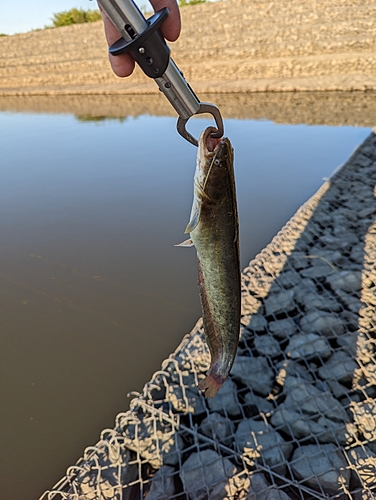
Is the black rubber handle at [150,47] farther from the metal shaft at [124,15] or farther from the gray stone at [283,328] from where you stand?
the gray stone at [283,328]

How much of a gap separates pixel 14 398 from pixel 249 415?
2090mm

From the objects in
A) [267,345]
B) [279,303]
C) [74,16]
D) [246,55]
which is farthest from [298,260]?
[74,16]

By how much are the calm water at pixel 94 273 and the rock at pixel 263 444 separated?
3.66ft

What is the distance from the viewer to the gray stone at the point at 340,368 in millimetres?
2828

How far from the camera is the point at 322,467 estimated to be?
7.43 ft

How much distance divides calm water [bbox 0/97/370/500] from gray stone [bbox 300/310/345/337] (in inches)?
45.6

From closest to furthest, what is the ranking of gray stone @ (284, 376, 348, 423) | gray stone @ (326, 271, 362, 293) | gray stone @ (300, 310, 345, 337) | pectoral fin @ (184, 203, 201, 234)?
pectoral fin @ (184, 203, 201, 234)
gray stone @ (284, 376, 348, 423)
gray stone @ (300, 310, 345, 337)
gray stone @ (326, 271, 362, 293)

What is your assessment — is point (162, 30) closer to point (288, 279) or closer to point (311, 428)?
point (311, 428)

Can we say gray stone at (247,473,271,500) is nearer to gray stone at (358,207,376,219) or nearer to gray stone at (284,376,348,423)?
gray stone at (284,376,348,423)

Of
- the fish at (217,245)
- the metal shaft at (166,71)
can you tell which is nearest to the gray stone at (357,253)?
the fish at (217,245)

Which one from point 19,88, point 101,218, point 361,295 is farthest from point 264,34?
point 361,295

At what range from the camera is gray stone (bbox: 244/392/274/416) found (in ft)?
8.80

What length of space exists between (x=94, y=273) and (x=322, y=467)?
3429 millimetres

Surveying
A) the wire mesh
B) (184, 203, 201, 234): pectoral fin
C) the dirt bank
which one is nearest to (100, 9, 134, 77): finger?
(184, 203, 201, 234): pectoral fin
